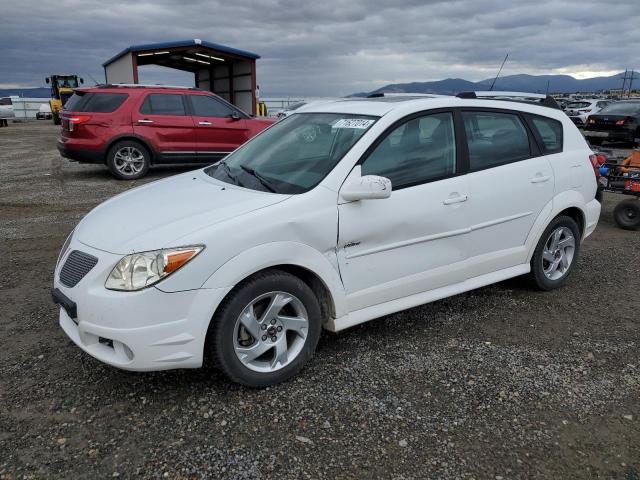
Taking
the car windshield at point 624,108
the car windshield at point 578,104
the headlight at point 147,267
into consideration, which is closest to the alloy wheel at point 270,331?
the headlight at point 147,267

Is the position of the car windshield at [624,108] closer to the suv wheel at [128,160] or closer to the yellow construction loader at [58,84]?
the suv wheel at [128,160]

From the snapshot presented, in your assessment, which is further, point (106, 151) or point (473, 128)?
point (106, 151)

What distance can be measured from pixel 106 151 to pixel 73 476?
28.3ft

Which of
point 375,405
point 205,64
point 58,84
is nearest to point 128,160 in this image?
point 375,405

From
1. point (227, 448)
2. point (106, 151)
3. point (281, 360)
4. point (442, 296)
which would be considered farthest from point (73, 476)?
point (106, 151)

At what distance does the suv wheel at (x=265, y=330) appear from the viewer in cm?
302

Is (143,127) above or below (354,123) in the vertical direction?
below

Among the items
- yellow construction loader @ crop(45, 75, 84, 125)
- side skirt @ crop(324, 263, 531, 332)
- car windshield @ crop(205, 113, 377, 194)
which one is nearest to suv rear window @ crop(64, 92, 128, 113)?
car windshield @ crop(205, 113, 377, 194)

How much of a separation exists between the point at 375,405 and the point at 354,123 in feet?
6.19

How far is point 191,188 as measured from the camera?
3768mm

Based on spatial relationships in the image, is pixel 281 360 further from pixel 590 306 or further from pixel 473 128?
pixel 590 306

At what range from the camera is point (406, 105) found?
383 cm

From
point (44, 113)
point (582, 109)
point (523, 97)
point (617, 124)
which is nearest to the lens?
point (523, 97)

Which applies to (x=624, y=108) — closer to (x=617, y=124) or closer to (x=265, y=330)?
(x=617, y=124)
